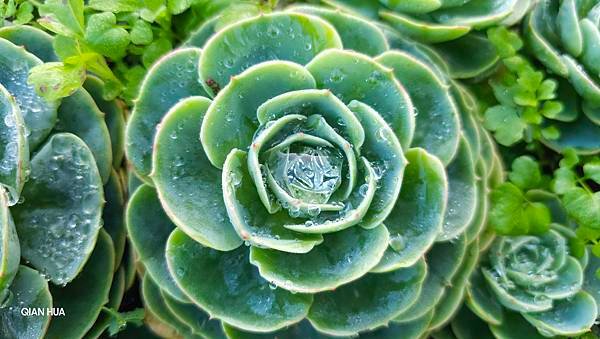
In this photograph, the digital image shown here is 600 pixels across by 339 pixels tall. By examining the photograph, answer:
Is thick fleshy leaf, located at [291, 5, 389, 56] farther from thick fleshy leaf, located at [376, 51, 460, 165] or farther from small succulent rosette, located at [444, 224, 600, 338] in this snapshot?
small succulent rosette, located at [444, 224, 600, 338]

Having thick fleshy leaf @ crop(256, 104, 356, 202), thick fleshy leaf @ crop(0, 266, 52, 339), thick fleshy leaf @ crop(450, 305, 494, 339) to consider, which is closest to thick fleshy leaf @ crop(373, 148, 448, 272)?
thick fleshy leaf @ crop(256, 104, 356, 202)

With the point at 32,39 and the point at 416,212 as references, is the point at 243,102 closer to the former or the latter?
the point at 416,212

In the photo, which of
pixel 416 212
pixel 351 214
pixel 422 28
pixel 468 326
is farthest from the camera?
pixel 468 326

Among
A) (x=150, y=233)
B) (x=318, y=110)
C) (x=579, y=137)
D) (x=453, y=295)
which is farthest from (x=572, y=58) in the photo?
(x=150, y=233)

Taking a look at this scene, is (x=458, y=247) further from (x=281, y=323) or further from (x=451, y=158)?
(x=281, y=323)

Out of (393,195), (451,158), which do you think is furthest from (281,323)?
(451,158)

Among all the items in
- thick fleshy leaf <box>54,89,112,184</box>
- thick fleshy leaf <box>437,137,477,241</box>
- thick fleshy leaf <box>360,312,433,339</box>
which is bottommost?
thick fleshy leaf <box>360,312,433,339</box>

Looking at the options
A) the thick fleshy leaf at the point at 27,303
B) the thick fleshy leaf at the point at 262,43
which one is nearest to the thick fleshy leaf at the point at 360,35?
the thick fleshy leaf at the point at 262,43
